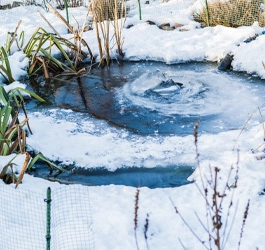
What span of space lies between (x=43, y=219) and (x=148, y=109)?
2592 millimetres

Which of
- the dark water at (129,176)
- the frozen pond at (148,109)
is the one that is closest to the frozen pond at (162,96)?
the frozen pond at (148,109)

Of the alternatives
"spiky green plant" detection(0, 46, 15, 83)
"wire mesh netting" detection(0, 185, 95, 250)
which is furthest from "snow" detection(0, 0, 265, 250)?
"spiky green plant" detection(0, 46, 15, 83)

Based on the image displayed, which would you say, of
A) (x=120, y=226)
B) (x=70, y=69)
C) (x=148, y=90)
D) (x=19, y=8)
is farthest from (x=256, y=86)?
(x=19, y=8)

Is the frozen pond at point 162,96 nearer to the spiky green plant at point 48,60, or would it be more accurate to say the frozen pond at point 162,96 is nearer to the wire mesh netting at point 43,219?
the spiky green plant at point 48,60

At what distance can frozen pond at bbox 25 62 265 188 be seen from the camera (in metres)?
4.99

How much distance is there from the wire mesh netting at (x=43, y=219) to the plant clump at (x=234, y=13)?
18.0 feet

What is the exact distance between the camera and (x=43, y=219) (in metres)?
4.09

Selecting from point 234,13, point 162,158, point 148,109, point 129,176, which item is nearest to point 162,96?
point 148,109

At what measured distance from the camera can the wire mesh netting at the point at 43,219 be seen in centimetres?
379

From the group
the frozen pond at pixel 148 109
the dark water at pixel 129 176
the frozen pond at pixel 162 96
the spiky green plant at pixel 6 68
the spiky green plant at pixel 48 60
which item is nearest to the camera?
the dark water at pixel 129 176

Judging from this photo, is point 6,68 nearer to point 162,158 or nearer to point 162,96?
point 162,96

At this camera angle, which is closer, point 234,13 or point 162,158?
point 162,158

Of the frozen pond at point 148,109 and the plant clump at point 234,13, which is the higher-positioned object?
the plant clump at point 234,13

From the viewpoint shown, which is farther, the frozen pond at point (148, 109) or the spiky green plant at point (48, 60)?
the spiky green plant at point (48, 60)
